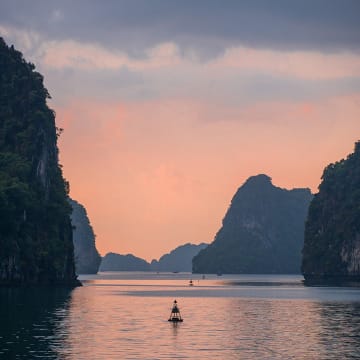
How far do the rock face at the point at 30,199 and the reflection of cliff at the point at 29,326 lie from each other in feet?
136

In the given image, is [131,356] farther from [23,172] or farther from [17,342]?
[23,172]

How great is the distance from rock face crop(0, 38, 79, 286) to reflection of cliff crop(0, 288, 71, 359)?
1632 inches

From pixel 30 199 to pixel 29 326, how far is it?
94.8m

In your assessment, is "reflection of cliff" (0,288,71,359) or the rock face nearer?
"reflection of cliff" (0,288,71,359)

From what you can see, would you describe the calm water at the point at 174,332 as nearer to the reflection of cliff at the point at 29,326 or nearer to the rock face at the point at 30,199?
the reflection of cliff at the point at 29,326

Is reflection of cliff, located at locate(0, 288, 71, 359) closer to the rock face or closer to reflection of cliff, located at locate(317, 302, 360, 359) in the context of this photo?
reflection of cliff, located at locate(317, 302, 360, 359)

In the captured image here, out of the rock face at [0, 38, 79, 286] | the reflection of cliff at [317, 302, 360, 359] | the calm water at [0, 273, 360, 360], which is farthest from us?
the rock face at [0, 38, 79, 286]

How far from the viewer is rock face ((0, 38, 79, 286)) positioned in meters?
153

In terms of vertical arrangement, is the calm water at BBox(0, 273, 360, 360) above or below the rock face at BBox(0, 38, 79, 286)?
below

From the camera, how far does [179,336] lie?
2552 inches

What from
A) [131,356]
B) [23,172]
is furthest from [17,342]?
[23,172]

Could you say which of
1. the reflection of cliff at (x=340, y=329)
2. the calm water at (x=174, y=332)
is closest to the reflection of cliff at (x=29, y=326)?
the calm water at (x=174, y=332)

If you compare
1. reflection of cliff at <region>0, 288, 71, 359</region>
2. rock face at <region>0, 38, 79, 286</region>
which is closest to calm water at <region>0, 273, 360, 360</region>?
reflection of cliff at <region>0, 288, 71, 359</region>

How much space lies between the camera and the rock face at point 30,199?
15325 centimetres
